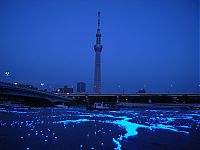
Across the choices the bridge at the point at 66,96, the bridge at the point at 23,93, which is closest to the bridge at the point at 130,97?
the bridge at the point at 66,96

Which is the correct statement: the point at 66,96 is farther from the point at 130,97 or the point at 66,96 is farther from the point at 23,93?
the point at 23,93

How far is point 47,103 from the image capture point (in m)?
113

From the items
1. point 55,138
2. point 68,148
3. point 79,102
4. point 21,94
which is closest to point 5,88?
point 21,94

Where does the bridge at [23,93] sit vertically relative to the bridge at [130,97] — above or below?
below

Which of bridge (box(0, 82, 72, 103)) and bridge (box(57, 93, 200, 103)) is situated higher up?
bridge (box(57, 93, 200, 103))

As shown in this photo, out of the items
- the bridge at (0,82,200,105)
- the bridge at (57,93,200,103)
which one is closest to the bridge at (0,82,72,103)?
the bridge at (0,82,200,105)

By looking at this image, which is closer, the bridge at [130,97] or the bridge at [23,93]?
the bridge at [23,93]

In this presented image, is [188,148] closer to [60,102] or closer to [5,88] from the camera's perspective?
[5,88]

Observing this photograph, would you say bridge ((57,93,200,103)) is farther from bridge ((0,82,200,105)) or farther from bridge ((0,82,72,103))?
bridge ((0,82,72,103))

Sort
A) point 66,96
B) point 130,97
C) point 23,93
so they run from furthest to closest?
1. point 130,97
2. point 66,96
3. point 23,93

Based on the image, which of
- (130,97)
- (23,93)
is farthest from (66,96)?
(23,93)

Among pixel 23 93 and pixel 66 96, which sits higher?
pixel 66 96

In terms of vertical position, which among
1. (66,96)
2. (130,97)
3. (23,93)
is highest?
(130,97)

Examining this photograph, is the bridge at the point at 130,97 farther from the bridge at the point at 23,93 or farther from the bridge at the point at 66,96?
the bridge at the point at 23,93
